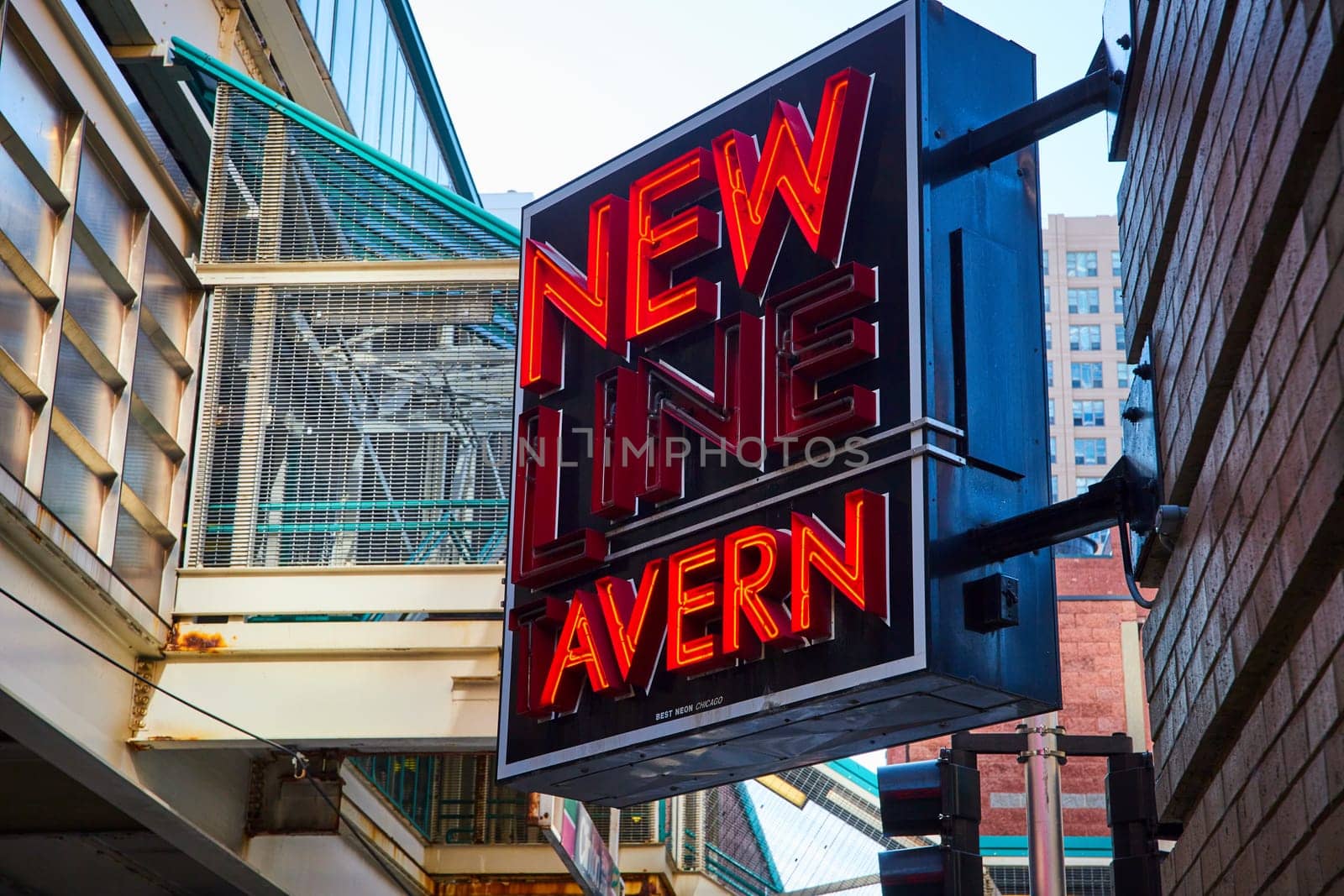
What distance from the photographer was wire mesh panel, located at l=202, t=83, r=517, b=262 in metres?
15.3

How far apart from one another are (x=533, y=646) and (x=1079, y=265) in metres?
128

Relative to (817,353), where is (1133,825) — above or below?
below

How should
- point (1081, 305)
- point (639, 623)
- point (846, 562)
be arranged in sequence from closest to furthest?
point (846, 562), point (639, 623), point (1081, 305)

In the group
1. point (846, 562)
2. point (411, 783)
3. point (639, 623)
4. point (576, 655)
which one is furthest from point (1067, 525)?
point (411, 783)

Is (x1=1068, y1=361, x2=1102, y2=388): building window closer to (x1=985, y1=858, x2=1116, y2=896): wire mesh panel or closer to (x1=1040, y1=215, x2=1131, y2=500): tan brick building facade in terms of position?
(x1=1040, y1=215, x2=1131, y2=500): tan brick building facade

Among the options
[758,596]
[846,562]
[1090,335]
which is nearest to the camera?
[846,562]

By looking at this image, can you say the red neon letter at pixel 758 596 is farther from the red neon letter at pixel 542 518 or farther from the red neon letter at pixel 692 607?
the red neon letter at pixel 542 518

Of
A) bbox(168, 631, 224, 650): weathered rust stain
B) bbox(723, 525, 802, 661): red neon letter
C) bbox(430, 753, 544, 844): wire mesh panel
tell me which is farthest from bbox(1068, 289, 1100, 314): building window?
bbox(723, 525, 802, 661): red neon letter

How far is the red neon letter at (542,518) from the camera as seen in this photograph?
1159 centimetres

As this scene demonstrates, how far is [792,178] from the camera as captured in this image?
11109 millimetres

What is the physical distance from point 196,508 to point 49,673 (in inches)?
103

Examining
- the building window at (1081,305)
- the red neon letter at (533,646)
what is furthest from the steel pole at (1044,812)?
the building window at (1081,305)

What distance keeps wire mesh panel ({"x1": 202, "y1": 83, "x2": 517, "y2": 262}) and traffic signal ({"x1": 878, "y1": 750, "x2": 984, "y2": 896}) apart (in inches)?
232

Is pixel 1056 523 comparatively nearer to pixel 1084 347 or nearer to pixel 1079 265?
pixel 1084 347
